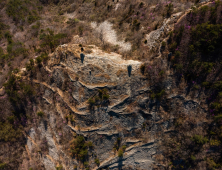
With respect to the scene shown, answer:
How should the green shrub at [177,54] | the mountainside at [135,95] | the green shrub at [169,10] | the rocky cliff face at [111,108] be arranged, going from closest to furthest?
Result: the green shrub at [177,54] < the mountainside at [135,95] < the rocky cliff face at [111,108] < the green shrub at [169,10]

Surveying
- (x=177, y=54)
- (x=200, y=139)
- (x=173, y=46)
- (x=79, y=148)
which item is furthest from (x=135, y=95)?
(x=79, y=148)

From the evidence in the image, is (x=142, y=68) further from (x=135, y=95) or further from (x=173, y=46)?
(x=173, y=46)

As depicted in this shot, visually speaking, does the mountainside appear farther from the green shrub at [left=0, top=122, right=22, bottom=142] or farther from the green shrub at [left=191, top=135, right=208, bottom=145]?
the green shrub at [left=0, top=122, right=22, bottom=142]

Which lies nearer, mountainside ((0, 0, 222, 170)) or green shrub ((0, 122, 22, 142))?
mountainside ((0, 0, 222, 170))

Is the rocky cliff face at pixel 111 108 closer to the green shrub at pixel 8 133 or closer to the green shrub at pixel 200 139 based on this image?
the green shrub at pixel 200 139

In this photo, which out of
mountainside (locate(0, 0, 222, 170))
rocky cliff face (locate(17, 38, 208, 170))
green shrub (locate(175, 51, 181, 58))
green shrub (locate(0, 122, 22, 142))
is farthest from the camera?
green shrub (locate(0, 122, 22, 142))

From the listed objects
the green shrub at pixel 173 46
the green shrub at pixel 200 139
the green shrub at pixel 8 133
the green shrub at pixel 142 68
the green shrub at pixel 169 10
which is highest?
the green shrub at pixel 169 10

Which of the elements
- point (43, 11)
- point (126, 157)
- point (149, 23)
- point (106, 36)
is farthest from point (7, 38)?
point (126, 157)

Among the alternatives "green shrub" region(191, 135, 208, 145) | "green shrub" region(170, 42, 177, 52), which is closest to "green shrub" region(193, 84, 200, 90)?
"green shrub" region(170, 42, 177, 52)

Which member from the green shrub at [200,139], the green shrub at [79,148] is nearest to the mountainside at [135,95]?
the green shrub at [200,139]
